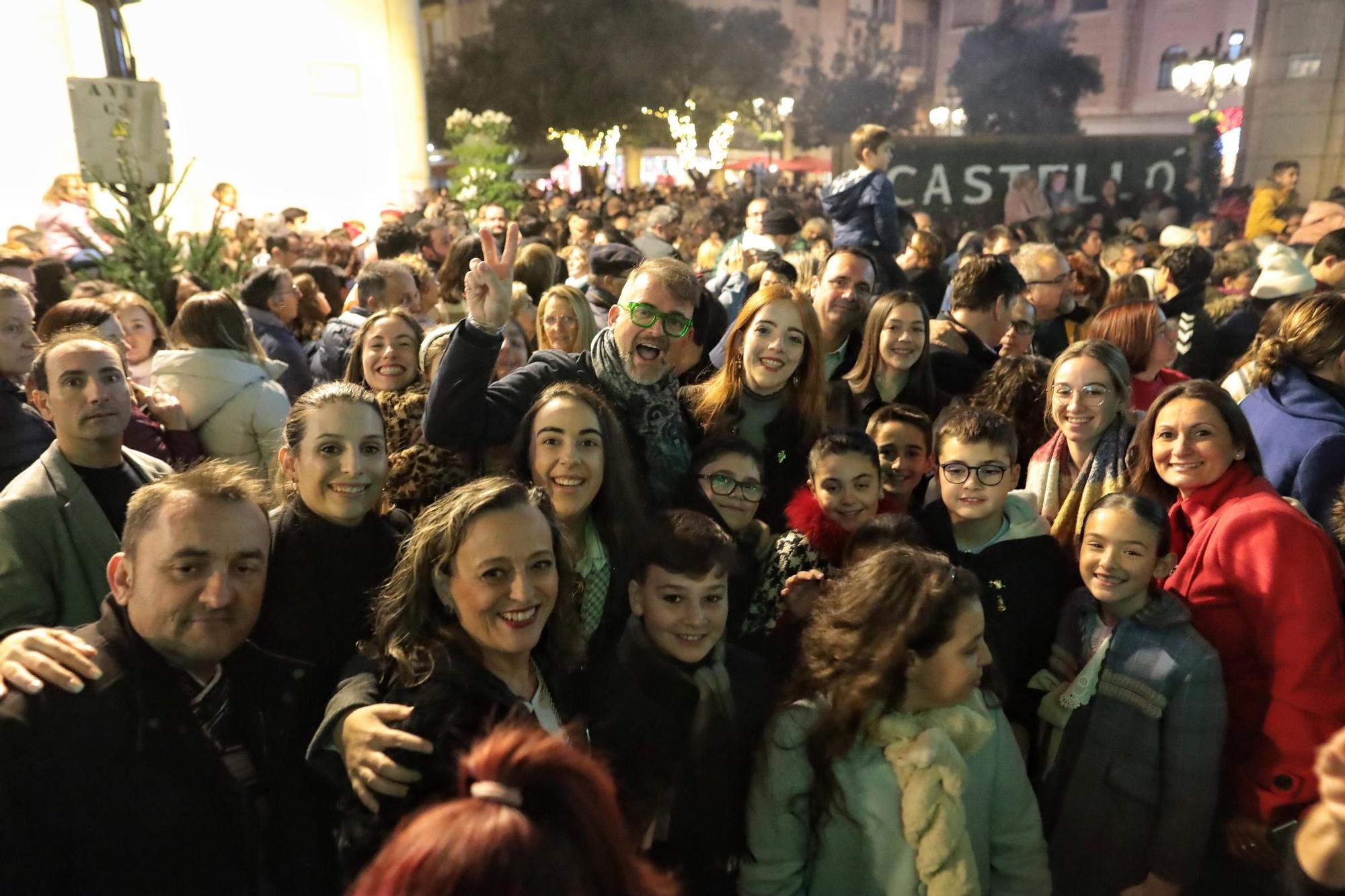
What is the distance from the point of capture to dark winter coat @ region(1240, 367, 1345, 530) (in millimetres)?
2805

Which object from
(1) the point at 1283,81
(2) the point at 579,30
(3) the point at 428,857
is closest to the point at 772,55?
(2) the point at 579,30

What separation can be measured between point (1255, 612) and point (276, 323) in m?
4.84

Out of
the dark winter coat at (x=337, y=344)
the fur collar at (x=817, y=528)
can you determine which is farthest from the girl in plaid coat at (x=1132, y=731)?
the dark winter coat at (x=337, y=344)

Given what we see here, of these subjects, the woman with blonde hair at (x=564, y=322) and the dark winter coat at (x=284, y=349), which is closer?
the woman with blonde hair at (x=564, y=322)

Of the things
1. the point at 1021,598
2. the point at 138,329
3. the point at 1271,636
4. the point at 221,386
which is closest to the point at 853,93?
the point at 138,329

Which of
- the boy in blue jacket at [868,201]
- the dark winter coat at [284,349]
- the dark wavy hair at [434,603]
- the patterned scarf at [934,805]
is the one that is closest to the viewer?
the dark wavy hair at [434,603]

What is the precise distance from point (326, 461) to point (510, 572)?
761 millimetres

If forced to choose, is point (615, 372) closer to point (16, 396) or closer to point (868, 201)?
point (16, 396)

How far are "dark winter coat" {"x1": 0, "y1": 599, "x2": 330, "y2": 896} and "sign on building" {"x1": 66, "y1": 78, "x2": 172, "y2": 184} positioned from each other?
568cm

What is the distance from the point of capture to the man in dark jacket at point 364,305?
4.65 m

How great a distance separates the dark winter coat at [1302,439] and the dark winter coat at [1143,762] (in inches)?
32.0

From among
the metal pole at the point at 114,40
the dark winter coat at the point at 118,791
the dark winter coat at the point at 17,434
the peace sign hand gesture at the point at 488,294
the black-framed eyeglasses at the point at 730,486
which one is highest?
the metal pole at the point at 114,40

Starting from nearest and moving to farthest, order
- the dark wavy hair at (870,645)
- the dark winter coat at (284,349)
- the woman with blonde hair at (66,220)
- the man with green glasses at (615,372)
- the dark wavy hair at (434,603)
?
the dark wavy hair at (434,603) → the dark wavy hair at (870,645) → the man with green glasses at (615,372) → the dark winter coat at (284,349) → the woman with blonde hair at (66,220)

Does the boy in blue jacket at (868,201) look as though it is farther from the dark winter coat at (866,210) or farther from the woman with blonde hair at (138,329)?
the woman with blonde hair at (138,329)
